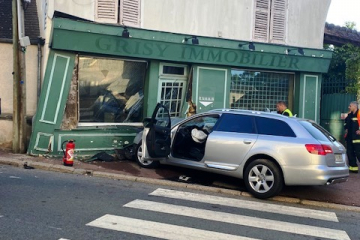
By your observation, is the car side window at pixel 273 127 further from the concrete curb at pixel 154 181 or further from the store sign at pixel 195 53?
the store sign at pixel 195 53

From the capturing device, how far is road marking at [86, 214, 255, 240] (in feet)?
18.1

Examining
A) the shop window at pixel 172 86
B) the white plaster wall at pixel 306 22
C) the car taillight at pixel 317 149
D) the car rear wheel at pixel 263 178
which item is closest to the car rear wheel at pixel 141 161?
the shop window at pixel 172 86

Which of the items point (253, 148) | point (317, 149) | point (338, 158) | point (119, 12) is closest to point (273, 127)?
point (253, 148)

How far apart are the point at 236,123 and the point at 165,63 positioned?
427 centimetres

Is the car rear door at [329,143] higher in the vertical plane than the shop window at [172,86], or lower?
lower

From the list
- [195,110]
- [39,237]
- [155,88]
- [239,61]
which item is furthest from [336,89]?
[39,237]

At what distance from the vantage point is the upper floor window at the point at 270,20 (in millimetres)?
13391

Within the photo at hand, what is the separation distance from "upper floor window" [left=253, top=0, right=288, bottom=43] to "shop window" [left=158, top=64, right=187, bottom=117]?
8.95ft

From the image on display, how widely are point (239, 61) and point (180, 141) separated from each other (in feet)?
14.5

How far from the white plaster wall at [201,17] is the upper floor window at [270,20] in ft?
0.95

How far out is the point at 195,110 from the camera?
12625 mm

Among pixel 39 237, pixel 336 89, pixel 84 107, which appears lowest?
pixel 39 237

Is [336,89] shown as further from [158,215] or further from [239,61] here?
[158,215]

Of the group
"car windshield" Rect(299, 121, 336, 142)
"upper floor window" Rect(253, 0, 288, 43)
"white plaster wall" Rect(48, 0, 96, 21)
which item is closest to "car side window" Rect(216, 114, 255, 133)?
"car windshield" Rect(299, 121, 336, 142)
